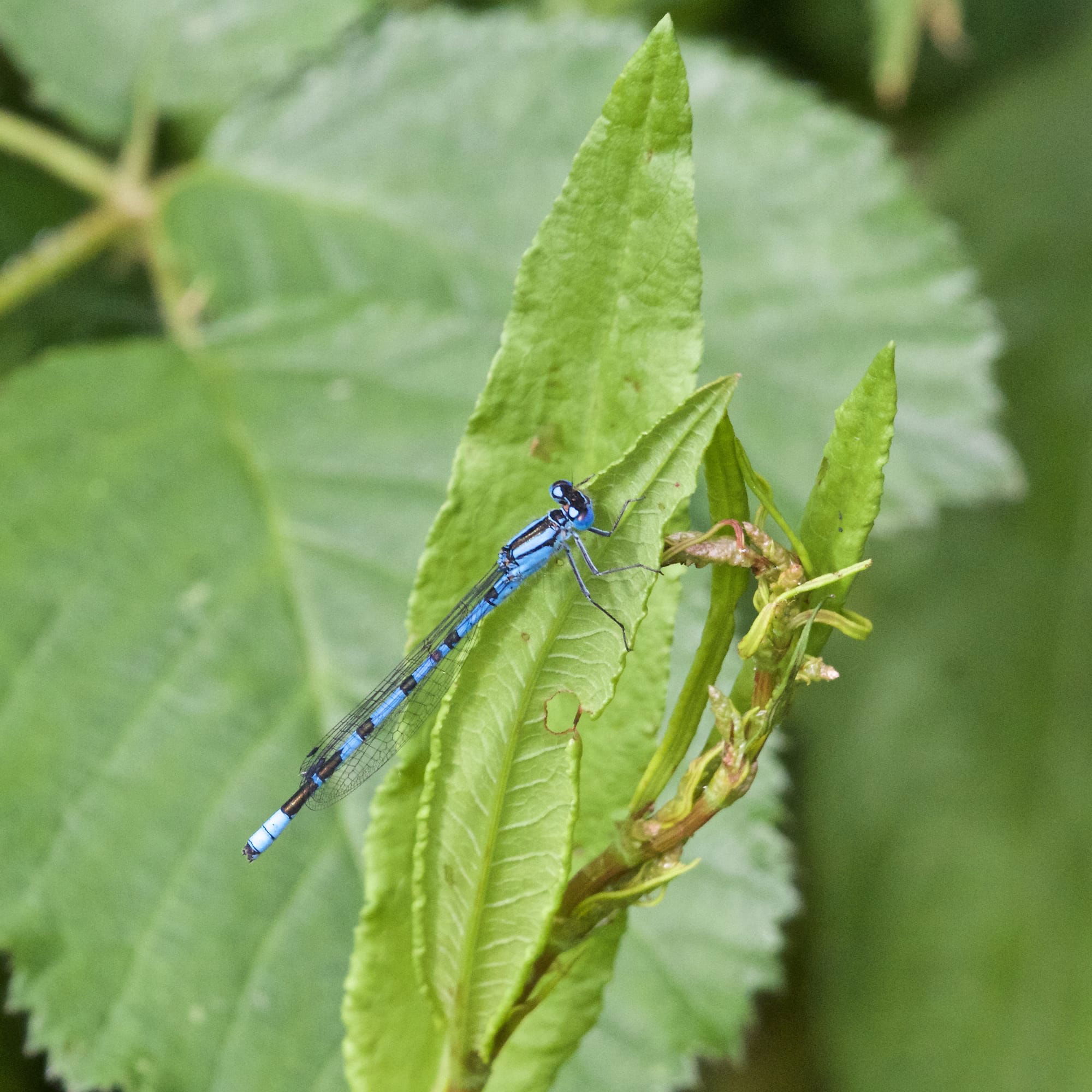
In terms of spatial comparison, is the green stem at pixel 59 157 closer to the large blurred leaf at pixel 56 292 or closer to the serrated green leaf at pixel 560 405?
the large blurred leaf at pixel 56 292

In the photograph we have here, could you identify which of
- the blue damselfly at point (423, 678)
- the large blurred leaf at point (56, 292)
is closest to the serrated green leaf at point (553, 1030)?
the blue damselfly at point (423, 678)

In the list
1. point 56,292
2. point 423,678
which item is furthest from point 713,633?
point 56,292

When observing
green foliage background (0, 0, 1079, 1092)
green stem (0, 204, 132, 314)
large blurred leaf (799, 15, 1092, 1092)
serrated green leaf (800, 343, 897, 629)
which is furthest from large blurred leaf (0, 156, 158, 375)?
serrated green leaf (800, 343, 897, 629)

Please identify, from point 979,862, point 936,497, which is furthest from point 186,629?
point 979,862

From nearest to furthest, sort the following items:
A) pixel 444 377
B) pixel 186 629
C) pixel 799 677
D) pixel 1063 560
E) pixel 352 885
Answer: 1. pixel 799 677
2. pixel 352 885
3. pixel 186 629
4. pixel 444 377
5. pixel 1063 560

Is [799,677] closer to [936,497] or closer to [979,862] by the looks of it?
[936,497]

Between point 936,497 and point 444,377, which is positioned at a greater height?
point 444,377

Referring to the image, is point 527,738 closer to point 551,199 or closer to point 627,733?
point 627,733
